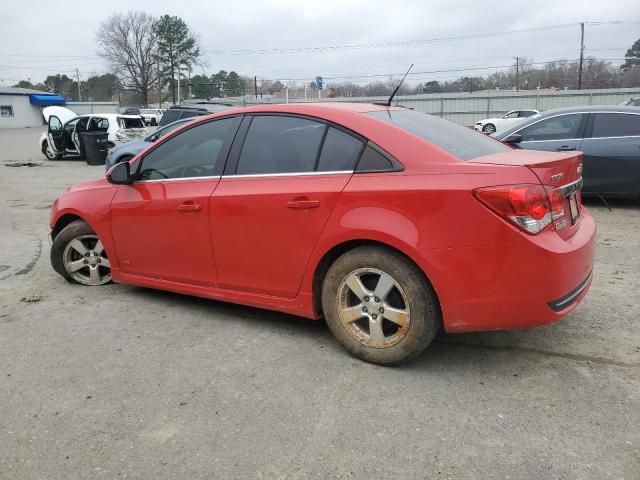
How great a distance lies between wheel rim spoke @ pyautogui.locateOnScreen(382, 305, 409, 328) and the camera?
129 inches

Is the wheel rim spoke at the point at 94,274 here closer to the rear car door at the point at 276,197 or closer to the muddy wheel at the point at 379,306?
the rear car door at the point at 276,197

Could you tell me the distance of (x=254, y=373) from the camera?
11.2 ft

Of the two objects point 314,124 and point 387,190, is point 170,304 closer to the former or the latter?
point 314,124

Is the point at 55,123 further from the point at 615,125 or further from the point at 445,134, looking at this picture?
the point at 445,134

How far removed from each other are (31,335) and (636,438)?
151 inches

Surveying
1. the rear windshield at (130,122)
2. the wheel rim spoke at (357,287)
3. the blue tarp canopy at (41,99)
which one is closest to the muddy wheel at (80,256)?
the wheel rim spoke at (357,287)

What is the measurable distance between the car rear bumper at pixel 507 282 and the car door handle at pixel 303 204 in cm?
79

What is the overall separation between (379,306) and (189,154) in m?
1.99

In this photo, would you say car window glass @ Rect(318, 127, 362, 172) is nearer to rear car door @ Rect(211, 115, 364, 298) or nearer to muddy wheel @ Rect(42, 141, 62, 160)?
rear car door @ Rect(211, 115, 364, 298)

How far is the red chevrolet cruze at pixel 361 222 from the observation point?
303cm

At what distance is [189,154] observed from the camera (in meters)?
4.34

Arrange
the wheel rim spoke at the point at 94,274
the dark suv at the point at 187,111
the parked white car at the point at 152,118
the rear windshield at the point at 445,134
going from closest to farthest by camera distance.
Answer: the rear windshield at the point at 445,134 < the wheel rim spoke at the point at 94,274 < the dark suv at the point at 187,111 < the parked white car at the point at 152,118

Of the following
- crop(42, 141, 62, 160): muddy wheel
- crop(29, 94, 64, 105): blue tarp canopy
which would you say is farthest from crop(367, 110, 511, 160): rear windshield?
crop(29, 94, 64, 105): blue tarp canopy

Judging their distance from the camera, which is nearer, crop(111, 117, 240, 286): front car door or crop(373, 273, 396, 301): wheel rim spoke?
crop(373, 273, 396, 301): wheel rim spoke
